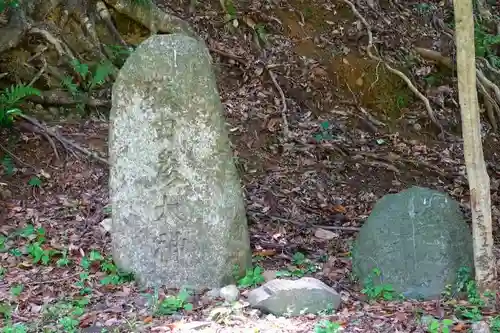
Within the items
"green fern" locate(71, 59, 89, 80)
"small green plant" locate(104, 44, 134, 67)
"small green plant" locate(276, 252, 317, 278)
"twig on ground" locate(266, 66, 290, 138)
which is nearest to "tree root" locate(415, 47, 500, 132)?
"twig on ground" locate(266, 66, 290, 138)

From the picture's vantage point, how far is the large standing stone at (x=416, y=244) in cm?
449

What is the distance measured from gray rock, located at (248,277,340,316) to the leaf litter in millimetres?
80

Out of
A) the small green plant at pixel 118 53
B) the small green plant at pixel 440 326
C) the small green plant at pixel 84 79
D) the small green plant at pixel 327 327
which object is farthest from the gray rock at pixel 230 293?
the small green plant at pixel 118 53

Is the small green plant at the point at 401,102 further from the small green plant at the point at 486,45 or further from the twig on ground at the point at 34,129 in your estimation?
the twig on ground at the point at 34,129

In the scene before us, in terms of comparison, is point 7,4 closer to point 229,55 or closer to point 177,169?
point 229,55

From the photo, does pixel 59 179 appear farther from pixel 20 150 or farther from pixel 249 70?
pixel 249 70

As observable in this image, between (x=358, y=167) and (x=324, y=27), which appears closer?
(x=358, y=167)

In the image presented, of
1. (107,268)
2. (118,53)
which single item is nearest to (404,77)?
(118,53)

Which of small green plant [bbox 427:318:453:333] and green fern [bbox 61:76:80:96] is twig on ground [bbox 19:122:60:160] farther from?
small green plant [bbox 427:318:453:333]

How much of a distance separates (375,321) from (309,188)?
269cm

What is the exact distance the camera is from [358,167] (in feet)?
23.4

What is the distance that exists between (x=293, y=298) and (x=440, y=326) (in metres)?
0.92

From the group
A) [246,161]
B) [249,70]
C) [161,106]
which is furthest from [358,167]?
[161,106]

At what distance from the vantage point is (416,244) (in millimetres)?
4574
